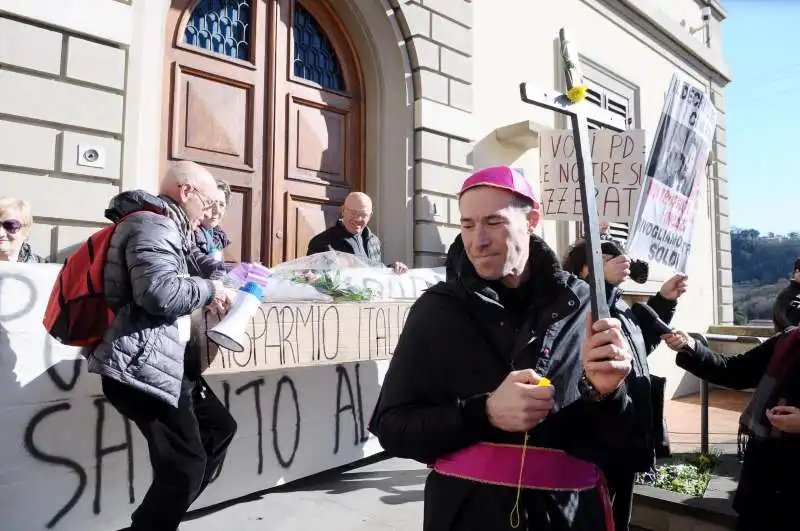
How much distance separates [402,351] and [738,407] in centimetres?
912

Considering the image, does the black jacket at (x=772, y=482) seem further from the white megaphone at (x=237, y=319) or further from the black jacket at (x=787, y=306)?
the black jacket at (x=787, y=306)

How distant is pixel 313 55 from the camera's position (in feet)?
19.6

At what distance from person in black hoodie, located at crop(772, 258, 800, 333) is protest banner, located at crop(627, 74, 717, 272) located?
3.36ft

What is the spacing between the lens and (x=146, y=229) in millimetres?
2344

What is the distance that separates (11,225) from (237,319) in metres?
1.65

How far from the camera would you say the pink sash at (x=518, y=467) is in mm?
1344

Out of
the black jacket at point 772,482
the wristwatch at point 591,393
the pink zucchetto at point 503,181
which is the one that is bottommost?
the black jacket at point 772,482

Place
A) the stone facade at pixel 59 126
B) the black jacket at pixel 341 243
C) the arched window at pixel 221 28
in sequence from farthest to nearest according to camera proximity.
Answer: the arched window at pixel 221 28, the black jacket at pixel 341 243, the stone facade at pixel 59 126

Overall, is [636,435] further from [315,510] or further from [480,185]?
[315,510]

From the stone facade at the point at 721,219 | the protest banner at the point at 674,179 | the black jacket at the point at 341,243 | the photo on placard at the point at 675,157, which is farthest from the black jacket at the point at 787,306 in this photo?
the stone facade at the point at 721,219

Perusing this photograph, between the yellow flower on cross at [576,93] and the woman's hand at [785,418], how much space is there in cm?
164

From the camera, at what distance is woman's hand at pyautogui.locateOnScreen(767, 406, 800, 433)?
2.13 m

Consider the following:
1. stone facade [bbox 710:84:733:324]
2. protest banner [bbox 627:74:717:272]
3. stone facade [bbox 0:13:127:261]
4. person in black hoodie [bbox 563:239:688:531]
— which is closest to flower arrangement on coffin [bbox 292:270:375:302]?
person in black hoodie [bbox 563:239:688:531]

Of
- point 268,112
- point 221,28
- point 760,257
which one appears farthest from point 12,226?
point 760,257
